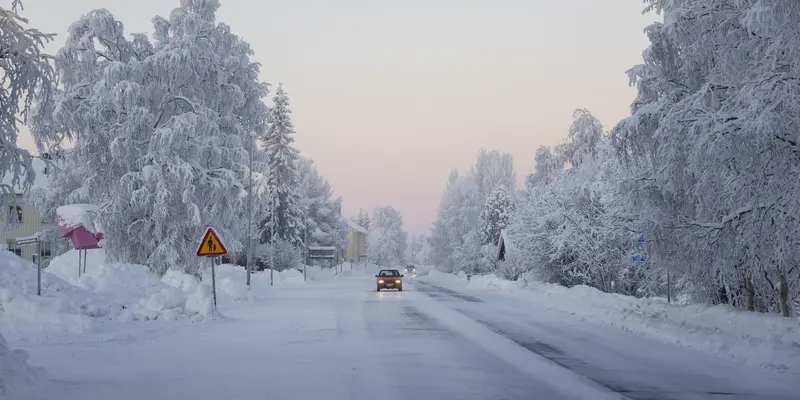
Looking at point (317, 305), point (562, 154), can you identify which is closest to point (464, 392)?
point (317, 305)

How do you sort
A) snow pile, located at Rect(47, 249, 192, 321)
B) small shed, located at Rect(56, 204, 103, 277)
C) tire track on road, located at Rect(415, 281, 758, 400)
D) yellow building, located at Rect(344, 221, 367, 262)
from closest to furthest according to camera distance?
tire track on road, located at Rect(415, 281, 758, 400) < snow pile, located at Rect(47, 249, 192, 321) < small shed, located at Rect(56, 204, 103, 277) < yellow building, located at Rect(344, 221, 367, 262)

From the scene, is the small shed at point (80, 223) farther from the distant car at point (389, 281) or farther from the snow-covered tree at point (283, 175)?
the snow-covered tree at point (283, 175)

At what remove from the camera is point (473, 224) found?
111 meters

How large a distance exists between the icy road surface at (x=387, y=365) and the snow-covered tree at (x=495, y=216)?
184 ft

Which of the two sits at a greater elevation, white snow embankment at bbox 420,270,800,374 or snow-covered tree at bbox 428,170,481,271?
snow-covered tree at bbox 428,170,481,271

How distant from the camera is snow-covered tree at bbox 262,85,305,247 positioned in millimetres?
75688

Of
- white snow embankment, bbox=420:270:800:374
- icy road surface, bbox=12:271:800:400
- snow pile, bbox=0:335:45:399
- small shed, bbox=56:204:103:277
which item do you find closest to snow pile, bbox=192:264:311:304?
small shed, bbox=56:204:103:277

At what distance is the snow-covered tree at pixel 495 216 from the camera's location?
77250mm

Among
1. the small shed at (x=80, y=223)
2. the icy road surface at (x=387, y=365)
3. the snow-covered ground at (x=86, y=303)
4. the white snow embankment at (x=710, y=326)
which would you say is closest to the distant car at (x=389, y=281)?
the small shed at (x=80, y=223)

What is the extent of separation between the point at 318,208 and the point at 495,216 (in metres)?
29.1

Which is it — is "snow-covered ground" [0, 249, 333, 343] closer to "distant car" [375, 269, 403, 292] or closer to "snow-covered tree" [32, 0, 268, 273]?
"snow-covered tree" [32, 0, 268, 273]

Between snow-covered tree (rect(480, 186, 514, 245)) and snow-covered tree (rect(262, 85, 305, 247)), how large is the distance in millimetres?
18354

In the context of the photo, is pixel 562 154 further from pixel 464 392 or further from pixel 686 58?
pixel 464 392

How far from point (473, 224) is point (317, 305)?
80.7 meters
